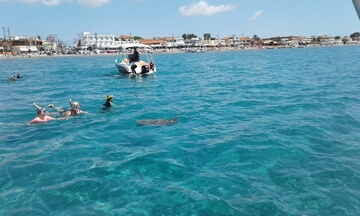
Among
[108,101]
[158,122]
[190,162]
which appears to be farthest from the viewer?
[108,101]

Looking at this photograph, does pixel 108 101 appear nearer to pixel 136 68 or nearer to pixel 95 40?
pixel 136 68

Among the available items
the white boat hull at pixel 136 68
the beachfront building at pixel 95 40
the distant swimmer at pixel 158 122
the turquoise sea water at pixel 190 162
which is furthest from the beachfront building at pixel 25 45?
the distant swimmer at pixel 158 122

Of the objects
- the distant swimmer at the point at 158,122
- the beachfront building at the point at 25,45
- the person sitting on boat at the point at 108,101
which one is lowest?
the distant swimmer at the point at 158,122

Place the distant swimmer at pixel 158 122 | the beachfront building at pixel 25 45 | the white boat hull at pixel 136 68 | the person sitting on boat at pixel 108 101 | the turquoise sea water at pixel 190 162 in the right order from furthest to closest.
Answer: the beachfront building at pixel 25 45, the white boat hull at pixel 136 68, the person sitting on boat at pixel 108 101, the distant swimmer at pixel 158 122, the turquoise sea water at pixel 190 162

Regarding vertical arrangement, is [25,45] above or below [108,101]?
above

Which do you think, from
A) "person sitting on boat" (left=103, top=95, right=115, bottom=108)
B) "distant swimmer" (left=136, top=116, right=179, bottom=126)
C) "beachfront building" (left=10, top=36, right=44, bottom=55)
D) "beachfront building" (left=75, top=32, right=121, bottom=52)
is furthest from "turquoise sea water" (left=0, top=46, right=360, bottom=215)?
"beachfront building" (left=75, top=32, right=121, bottom=52)

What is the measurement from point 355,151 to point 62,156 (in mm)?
9197

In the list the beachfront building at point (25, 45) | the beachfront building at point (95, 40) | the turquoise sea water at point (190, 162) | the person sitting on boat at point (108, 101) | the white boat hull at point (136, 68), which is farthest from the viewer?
the beachfront building at point (95, 40)

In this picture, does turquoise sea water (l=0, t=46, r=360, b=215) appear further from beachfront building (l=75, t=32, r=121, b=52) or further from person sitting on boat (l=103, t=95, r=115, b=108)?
beachfront building (l=75, t=32, r=121, b=52)

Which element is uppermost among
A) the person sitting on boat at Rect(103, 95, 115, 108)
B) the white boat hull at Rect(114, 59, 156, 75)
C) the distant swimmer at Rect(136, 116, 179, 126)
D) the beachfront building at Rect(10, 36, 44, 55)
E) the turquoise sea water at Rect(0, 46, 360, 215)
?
the beachfront building at Rect(10, 36, 44, 55)

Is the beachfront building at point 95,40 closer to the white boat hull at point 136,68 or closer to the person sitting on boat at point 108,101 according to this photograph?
the white boat hull at point 136,68

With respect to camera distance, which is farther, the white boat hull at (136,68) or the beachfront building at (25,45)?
the beachfront building at (25,45)

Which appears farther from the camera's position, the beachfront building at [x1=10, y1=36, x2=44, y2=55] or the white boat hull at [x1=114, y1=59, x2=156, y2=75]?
the beachfront building at [x1=10, y1=36, x2=44, y2=55]

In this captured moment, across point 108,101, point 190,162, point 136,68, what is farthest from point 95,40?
point 190,162
